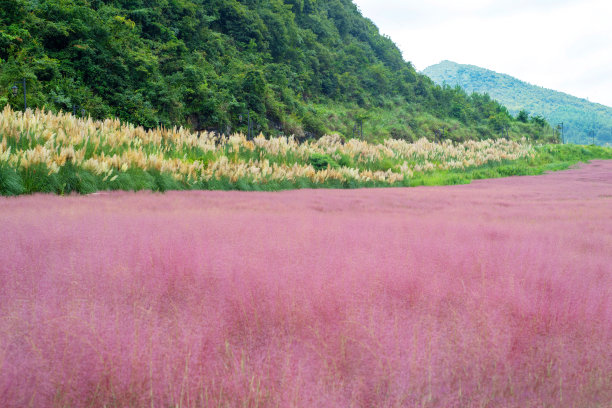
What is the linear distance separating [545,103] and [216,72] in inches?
6662

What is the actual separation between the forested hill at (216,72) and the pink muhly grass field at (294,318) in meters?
7.68

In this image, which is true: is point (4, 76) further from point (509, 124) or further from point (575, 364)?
point (509, 124)

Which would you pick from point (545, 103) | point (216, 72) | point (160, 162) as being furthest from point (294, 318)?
point (545, 103)

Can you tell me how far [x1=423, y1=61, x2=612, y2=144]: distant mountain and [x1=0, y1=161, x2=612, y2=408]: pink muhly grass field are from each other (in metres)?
118

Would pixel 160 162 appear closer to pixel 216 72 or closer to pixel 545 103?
pixel 216 72

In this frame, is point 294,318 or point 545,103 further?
point 545,103

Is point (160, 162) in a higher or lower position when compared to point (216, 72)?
lower

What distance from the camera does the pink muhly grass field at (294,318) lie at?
2.20 feet

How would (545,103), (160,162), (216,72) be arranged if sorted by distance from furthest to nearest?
1. (545,103)
2. (216,72)
3. (160,162)

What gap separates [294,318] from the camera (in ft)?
Result: 2.92

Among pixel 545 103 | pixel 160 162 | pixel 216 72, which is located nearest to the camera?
pixel 160 162

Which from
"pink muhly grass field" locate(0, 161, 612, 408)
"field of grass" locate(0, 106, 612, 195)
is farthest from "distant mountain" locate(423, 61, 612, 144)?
"pink muhly grass field" locate(0, 161, 612, 408)

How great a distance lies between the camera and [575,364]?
772 mm

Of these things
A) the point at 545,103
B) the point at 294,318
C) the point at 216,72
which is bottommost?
the point at 294,318
